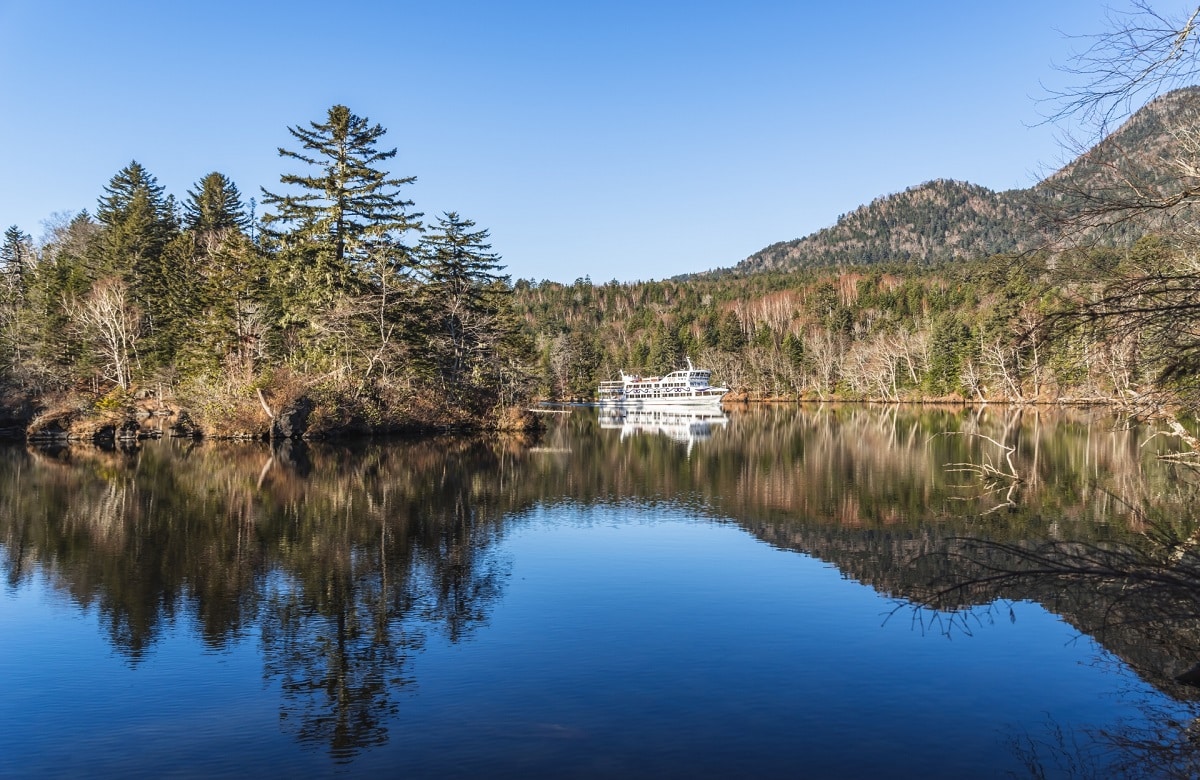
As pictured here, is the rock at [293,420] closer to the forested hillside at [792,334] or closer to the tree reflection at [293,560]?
the tree reflection at [293,560]

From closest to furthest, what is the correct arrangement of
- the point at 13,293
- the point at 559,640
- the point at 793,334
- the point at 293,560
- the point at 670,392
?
1. the point at 559,640
2. the point at 293,560
3. the point at 13,293
4. the point at 670,392
5. the point at 793,334

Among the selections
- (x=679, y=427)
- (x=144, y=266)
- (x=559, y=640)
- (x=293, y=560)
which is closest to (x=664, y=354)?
(x=679, y=427)

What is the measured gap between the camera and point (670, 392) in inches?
4181

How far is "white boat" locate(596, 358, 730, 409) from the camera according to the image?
3932 inches

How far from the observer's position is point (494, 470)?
31078mm

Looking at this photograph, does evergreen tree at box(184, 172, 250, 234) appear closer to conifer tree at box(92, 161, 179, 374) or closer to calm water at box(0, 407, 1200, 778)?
conifer tree at box(92, 161, 179, 374)

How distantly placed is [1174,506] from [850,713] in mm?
16014

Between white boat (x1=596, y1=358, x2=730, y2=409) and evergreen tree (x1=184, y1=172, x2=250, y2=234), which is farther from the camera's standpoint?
white boat (x1=596, y1=358, x2=730, y2=409)

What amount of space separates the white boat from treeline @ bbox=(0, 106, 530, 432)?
44645 millimetres

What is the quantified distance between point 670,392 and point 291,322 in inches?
2599

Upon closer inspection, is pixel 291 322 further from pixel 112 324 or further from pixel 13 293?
pixel 13 293

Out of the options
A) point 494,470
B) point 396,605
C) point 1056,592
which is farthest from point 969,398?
point 396,605

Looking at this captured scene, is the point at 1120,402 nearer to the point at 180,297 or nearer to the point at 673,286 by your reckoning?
the point at 180,297

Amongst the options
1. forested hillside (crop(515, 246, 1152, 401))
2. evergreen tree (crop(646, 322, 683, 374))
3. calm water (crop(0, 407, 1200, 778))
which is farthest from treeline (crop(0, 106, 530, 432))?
evergreen tree (crop(646, 322, 683, 374))
